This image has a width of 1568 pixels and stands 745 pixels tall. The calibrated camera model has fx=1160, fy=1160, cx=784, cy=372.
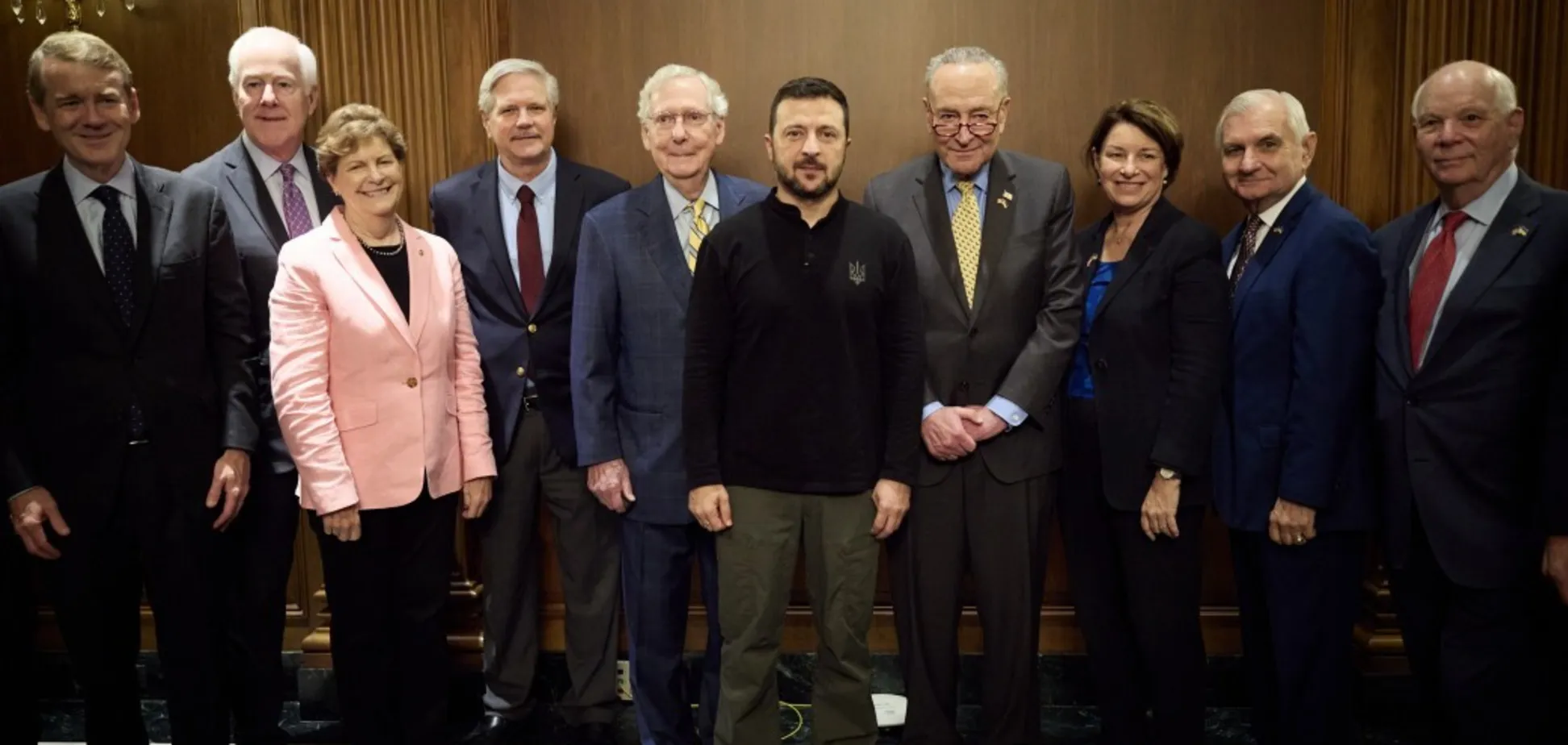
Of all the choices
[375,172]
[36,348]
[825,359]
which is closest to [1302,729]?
[825,359]

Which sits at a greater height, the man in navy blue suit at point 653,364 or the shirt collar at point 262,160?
the shirt collar at point 262,160

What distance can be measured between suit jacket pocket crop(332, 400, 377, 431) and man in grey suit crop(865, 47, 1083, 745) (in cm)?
130

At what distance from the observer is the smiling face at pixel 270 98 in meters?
3.03

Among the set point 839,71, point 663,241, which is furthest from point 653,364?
point 839,71

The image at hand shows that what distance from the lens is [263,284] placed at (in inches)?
116

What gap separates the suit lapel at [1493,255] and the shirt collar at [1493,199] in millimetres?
12

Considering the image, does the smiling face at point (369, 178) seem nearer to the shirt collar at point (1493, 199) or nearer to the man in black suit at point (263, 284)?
the man in black suit at point (263, 284)

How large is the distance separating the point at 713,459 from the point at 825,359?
13.8 inches

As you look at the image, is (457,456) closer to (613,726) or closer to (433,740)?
(433,740)

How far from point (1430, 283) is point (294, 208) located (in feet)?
9.22

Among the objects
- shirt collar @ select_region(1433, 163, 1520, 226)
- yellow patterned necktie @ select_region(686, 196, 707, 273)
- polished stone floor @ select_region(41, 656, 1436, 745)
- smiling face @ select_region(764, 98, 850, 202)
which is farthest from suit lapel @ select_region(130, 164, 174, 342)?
shirt collar @ select_region(1433, 163, 1520, 226)

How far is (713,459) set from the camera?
106 inches

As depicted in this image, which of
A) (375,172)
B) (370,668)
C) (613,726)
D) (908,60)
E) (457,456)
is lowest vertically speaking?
(613,726)

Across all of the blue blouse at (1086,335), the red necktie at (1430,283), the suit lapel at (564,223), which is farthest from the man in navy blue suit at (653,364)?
the red necktie at (1430,283)
